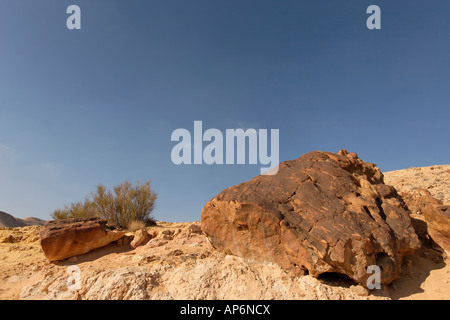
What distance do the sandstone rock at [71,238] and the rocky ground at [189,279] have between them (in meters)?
0.21

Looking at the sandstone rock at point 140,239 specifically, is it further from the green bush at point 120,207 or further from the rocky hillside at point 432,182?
the rocky hillside at point 432,182

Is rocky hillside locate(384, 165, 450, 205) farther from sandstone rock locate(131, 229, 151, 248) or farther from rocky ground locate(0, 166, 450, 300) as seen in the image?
sandstone rock locate(131, 229, 151, 248)

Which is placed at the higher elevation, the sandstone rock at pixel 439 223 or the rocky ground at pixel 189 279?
the sandstone rock at pixel 439 223

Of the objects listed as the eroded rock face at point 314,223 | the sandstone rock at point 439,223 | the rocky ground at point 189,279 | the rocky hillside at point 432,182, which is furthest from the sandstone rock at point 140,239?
the rocky hillside at point 432,182

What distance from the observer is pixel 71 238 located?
6.32 m

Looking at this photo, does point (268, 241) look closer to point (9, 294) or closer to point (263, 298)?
point (263, 298)

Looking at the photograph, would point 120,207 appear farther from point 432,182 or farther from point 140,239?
point 432,182

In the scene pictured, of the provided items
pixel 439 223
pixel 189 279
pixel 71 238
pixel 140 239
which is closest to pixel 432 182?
pixel 439 223

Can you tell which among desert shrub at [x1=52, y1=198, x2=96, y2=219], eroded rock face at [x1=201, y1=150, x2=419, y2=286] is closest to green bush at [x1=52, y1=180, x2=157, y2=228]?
desert shrub at [x1=52, y1=198, x2=96, y2=219]

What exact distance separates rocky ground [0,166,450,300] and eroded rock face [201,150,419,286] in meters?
0.32

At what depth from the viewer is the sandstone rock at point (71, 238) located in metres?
6.19

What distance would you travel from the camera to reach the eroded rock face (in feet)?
15.1

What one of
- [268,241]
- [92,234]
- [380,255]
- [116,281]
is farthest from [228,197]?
[92,234]

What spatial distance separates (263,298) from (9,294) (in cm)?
491
